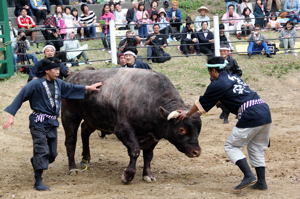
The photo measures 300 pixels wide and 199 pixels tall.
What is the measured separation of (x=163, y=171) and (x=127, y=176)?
1.00 meters

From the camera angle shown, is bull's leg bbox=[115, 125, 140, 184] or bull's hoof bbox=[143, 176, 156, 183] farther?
bull's hoof bbox=[143, 176, 156, 183]

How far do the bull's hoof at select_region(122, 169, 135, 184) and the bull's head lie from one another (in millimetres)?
782

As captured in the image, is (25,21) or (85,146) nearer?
(85,146)

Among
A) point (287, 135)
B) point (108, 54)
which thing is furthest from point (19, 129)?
point (108, 54)

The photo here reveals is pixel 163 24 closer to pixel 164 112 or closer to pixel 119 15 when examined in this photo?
pixel 119 15

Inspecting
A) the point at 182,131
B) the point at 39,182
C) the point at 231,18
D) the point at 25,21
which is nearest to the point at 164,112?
the point at 182,131

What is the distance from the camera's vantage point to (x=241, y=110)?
8.36 m

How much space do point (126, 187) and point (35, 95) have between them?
5.78 ft

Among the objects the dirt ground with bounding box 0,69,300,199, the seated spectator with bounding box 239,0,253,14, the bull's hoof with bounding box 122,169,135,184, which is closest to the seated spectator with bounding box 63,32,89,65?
the dirt ground with bounding box 0,69,300,199

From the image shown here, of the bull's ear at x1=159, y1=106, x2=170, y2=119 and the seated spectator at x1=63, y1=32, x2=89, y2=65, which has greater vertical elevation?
the bull's ear at x1=159, y1=106, x2=170, y2=119

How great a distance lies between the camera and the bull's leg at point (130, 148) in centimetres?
905

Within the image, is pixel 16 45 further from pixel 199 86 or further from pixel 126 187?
pixel 126 187

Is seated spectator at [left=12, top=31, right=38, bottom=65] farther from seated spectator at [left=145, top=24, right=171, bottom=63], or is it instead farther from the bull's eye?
the bull's eye

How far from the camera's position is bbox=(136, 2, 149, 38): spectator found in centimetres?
1945
